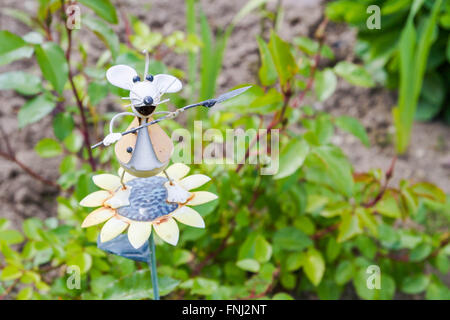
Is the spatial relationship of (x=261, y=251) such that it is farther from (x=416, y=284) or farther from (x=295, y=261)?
(x=416, y=284)

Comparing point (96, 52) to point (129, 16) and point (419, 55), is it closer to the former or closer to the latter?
point (129, 16)

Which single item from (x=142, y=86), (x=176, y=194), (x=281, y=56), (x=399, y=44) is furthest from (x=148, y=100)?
(x=399, y=44)

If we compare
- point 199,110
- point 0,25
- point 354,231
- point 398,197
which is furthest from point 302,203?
point 0,25

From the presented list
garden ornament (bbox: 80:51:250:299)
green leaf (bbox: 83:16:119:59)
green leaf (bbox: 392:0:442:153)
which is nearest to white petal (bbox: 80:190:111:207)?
garden ornament (bbox: 80:51:250:299)

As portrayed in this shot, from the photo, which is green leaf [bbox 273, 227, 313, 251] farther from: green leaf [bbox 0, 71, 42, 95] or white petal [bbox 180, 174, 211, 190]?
green leaf [bbox 0, 71, 42, 95]

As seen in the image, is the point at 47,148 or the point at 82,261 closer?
the point at 82,261

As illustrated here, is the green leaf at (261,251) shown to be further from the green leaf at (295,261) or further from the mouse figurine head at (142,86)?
the mouse figurine head at (142,86)
